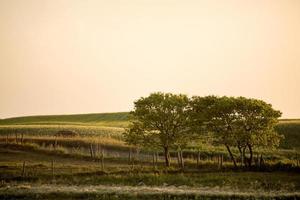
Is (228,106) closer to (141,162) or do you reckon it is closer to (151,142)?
(151,142)

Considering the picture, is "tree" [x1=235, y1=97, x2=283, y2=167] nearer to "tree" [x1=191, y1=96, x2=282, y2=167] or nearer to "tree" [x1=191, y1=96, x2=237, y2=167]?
"tree" [x1=191, y1=96, x2=282, y2=167]

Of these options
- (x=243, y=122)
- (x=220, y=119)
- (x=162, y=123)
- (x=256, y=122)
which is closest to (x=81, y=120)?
(x=162, y=123)

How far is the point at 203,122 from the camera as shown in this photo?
2457 inches

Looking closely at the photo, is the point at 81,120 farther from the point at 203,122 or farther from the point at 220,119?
the point at 220,119

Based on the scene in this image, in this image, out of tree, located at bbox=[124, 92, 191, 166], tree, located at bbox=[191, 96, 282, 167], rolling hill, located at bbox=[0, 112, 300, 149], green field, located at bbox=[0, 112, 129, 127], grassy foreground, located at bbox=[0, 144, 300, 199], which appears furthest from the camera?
green field, located at bbox=[0, 112, 129, 127]

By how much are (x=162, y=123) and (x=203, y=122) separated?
5.44 m

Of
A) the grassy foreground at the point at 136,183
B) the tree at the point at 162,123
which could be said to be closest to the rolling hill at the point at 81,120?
the tree at the point at 162,123

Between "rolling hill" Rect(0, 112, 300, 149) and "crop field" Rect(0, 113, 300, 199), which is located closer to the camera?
"crop field" Rect(0, 113, 300, 199)

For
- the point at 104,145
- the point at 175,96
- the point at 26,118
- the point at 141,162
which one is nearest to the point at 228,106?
the point at 175,96

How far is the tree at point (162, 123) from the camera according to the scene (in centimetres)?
6262

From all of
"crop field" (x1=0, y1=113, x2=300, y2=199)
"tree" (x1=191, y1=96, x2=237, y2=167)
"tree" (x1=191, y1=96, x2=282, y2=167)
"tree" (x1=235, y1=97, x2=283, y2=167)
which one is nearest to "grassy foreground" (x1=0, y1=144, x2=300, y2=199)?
"crop field" (x1=0, y1=113, x2=300, y2=199)

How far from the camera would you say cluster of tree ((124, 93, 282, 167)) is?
5900cm

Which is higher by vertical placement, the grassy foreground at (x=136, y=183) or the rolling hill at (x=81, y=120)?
the rolling hill at (x=81, y=120)

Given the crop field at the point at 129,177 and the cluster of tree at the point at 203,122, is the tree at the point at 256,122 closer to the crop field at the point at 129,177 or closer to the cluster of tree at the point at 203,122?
the cluster of tree at the point at 203,122
